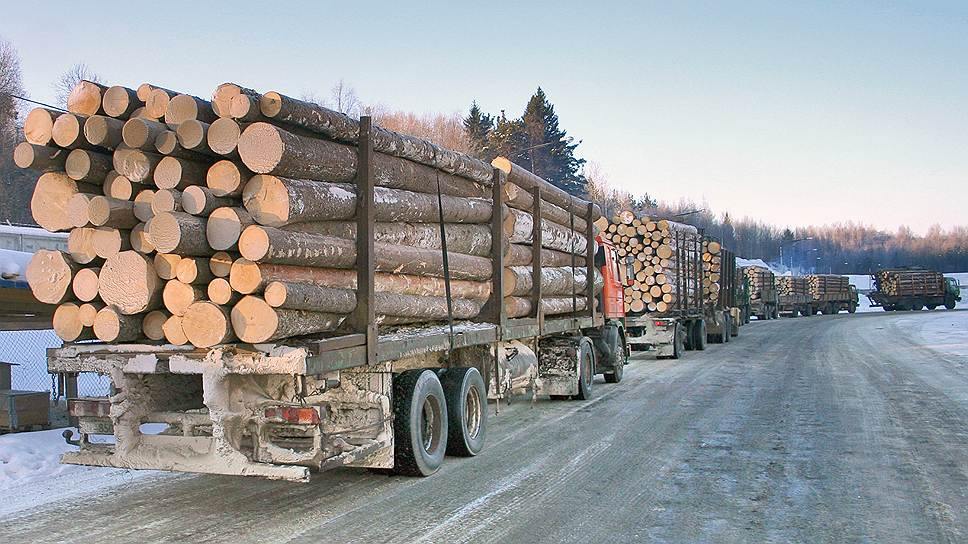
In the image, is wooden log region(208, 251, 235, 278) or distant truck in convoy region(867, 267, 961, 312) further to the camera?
distant truck in convoy region(867, 267, 961, 312)

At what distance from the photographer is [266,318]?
5754mm

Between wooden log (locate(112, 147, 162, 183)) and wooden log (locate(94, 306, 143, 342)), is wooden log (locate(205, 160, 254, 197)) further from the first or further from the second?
wooden log (locate(94, 306, 143, 342))

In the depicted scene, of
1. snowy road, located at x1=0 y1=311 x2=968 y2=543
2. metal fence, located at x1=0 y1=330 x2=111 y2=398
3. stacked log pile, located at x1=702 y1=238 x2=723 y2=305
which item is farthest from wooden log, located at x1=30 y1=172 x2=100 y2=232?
stacked log pile, located at x1=702 y1=238 x2=723 y2=305

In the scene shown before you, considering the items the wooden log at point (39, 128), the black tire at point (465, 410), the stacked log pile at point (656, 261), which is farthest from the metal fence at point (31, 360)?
the stacked log pile at point (656, 261)

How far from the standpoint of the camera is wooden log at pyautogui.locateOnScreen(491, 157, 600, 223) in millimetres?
10672

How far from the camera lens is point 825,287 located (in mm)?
58656

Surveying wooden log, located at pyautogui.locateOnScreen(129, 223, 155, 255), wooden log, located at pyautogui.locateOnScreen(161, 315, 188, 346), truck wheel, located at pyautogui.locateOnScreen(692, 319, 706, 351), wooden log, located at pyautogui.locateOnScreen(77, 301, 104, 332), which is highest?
wooden log, located at pyautogui.locateOnScreen(129, 223, 155, 255)

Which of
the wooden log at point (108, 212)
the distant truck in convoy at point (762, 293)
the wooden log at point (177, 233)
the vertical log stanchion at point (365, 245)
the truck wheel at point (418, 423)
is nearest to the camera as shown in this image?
the wooden log at point (177, 233)

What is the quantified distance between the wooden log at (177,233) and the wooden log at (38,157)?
3.52 ft

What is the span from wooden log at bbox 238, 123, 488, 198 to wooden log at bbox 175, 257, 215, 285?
2.50 feet

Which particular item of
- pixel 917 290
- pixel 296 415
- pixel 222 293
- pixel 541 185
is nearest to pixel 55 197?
pixel 222 293

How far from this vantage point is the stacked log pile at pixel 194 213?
5.86 m

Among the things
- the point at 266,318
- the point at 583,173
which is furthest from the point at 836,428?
the point at 583,173

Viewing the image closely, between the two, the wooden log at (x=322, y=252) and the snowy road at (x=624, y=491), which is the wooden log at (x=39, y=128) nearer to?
the wooden log at (x=322, y=252)
